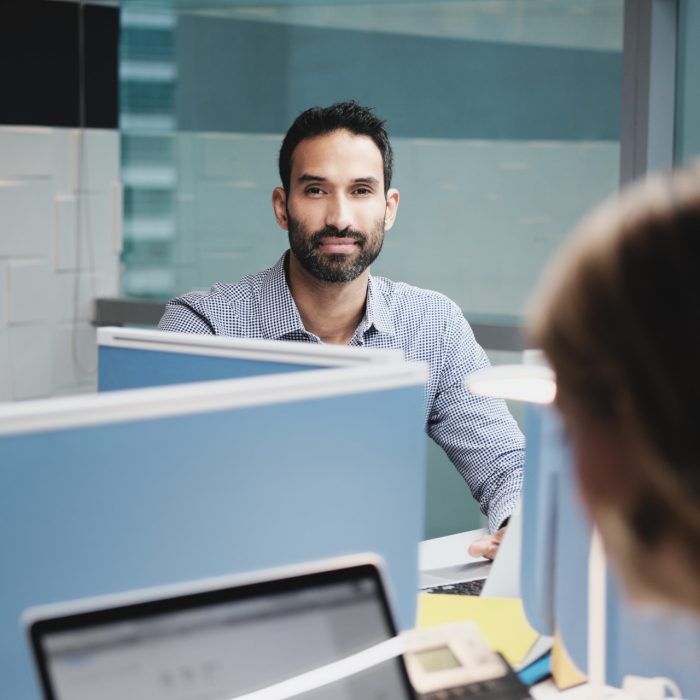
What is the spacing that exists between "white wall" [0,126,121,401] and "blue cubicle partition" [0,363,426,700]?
2.74 metres

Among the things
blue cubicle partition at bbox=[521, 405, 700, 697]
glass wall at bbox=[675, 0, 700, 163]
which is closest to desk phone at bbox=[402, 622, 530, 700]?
blue cubicle partition at bbox=[521, 405, 700, 697]

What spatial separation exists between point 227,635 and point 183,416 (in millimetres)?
267

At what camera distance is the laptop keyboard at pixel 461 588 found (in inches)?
69.6

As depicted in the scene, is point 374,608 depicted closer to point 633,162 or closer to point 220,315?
point 220,315

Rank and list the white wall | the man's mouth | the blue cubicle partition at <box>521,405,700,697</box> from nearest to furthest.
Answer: the blue cubicle partition at <box>521,405,700,697</box> → the man's mouth → the white wall

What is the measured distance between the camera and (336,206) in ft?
8.13

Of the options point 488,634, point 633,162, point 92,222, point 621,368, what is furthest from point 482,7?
point 621,368

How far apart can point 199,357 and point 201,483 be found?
1.25 feet

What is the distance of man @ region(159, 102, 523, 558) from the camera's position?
237 cm

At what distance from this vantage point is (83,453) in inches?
43.9

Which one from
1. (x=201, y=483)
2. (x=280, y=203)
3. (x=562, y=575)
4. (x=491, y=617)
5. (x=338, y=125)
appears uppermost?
(x=338, y=125)

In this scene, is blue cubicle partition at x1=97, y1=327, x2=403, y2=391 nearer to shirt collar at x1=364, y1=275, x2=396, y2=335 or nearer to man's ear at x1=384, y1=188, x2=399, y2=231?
shirt collar at x1=364, y1=275, x2=396, y2=335

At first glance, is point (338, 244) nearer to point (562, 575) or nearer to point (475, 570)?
point (475, 570)

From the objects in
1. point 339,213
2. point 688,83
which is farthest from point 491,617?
point 688,83
